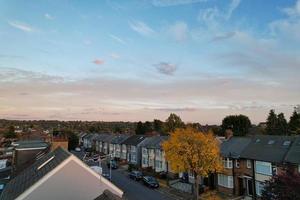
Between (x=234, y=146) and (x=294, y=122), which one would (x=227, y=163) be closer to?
(x=234, y=146)

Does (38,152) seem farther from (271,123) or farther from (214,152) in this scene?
(271,123)

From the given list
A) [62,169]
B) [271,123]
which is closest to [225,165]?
[62,169]

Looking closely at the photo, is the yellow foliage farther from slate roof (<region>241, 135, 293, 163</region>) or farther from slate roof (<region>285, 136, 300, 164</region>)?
slate roof (<region>285, 136, 300, 164</region>)

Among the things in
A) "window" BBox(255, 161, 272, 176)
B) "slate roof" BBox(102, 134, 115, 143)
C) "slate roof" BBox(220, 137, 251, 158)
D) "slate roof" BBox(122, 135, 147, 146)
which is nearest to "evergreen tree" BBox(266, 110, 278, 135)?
"slate roof" BBox(122, 135, 147, 146)

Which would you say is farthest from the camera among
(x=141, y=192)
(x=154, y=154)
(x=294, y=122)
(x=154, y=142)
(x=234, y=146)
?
(x=294, y=122)

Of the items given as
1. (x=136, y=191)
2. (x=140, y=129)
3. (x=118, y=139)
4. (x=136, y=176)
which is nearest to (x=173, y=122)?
(x=140, y=129)

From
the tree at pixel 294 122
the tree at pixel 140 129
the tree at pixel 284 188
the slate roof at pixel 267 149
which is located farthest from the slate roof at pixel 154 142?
the tree at pixel 140 129
